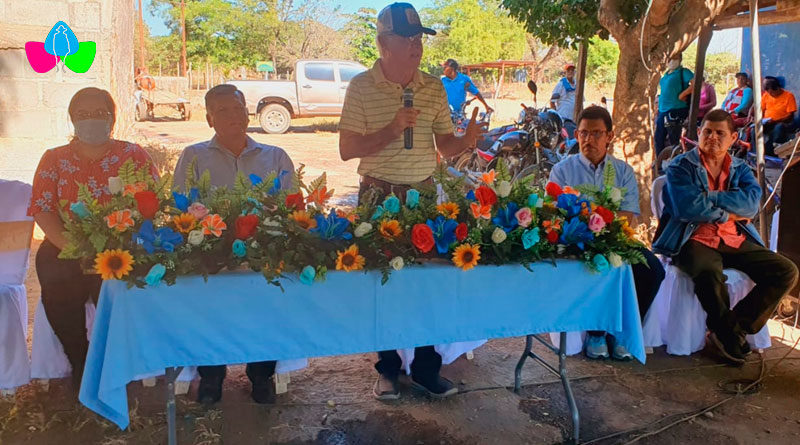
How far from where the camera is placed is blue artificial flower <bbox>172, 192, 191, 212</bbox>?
2449 millimetres

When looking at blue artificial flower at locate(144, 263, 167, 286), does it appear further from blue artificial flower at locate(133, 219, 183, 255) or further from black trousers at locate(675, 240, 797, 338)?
black trousers at locate(675, 240, 797, 338)

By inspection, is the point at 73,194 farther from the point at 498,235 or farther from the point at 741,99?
the point at 741,99

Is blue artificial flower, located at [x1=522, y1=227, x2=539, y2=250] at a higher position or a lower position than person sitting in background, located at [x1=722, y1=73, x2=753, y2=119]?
lower

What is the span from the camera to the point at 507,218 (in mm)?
2717

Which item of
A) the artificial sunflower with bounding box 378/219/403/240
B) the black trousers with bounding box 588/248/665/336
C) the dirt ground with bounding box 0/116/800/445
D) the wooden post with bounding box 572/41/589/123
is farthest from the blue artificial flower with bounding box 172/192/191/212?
the wooden post with bounding box 572/41/589/123

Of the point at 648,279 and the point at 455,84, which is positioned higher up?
the point at 455,84

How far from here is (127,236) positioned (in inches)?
92.2

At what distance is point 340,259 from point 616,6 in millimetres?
4197

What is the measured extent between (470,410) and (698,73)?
6.47 meters

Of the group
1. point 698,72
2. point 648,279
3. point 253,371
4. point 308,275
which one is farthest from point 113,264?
point 698,72

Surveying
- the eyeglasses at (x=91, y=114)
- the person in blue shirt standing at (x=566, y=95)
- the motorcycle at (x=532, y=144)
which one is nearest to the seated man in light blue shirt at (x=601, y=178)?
the eyeglasses at (x=91, y=114)

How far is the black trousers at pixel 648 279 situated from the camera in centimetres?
377

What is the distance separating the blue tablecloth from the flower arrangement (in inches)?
2.7

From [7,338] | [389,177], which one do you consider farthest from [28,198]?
[389,177]
